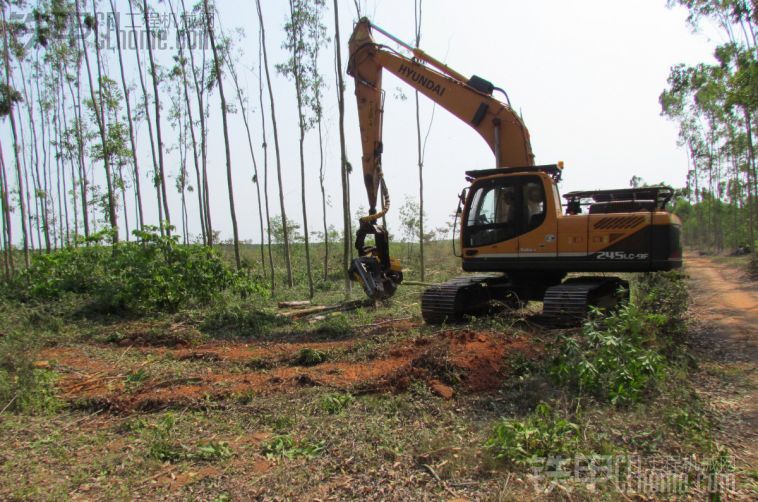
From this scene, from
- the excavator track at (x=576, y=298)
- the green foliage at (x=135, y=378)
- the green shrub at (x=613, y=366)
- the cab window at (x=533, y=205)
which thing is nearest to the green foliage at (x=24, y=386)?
the green foliage at (x=135, y=378)

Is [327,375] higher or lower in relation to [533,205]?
lower

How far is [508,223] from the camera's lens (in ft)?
28.0

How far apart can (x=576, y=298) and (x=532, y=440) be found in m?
4.42

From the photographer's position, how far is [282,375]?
6461 millimetres

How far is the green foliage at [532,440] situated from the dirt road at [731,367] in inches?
44.4

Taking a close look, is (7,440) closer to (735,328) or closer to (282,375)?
(282,375)

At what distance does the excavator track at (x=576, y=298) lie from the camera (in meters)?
7.63

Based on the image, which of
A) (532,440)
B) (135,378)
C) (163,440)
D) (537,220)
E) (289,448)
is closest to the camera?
(532,440)

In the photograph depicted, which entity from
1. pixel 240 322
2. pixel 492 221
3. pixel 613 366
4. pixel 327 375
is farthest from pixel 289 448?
pixel 240 322

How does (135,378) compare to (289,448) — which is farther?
(135,378)

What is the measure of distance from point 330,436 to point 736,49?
1683 cm

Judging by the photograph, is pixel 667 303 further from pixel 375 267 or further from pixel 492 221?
pixel 375 267

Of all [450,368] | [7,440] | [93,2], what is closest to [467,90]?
[450,368]

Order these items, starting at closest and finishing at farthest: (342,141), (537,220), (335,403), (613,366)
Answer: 1. (613,366)
2. (335,403)
3. (537,220)
4. (342,141)
